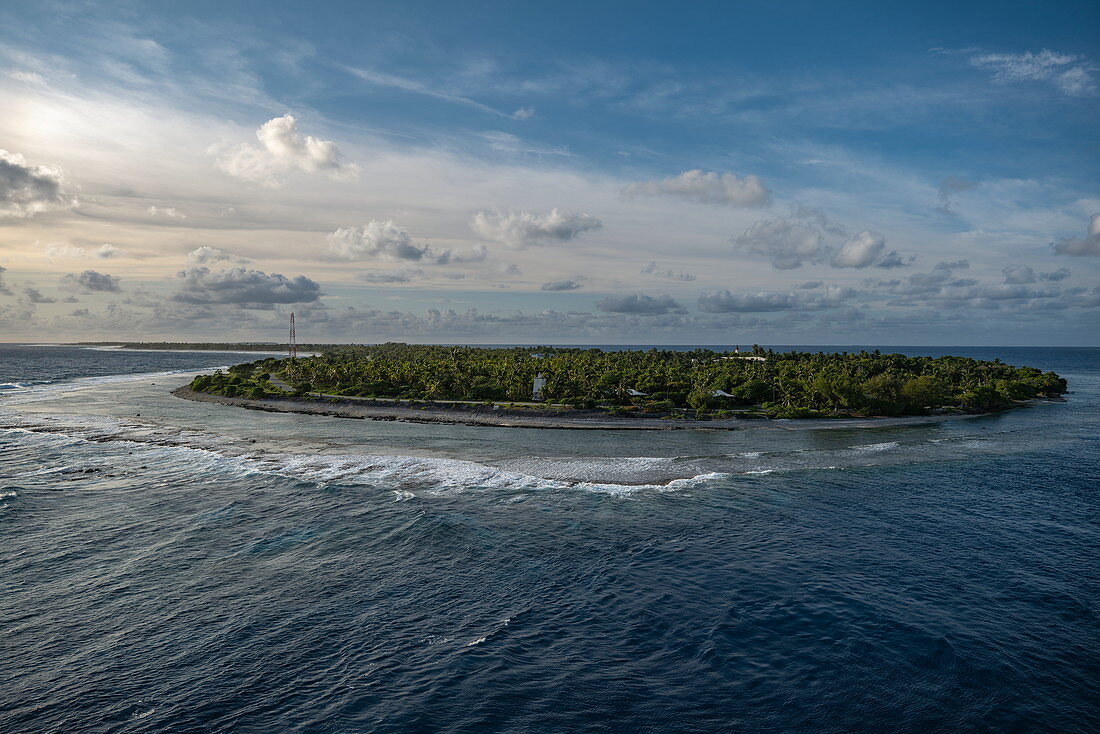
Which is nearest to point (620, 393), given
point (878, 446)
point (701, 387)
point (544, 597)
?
point (701, 387)

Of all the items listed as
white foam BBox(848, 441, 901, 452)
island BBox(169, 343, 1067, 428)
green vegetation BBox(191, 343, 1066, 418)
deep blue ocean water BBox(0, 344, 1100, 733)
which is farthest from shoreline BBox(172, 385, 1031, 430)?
deep blue ocean water BBox(0, 344, 1100, 733)

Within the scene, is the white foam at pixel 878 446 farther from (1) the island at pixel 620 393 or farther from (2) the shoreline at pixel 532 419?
(1) the island at pixel 620 393

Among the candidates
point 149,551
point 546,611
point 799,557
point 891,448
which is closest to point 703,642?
point 546,611

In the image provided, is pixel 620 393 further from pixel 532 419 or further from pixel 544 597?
pixel 544 597

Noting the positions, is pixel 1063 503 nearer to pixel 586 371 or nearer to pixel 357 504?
pixel 357 504

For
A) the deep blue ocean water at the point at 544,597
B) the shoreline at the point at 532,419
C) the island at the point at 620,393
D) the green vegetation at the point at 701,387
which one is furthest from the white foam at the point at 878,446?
the green vegetation at the point at 701,387

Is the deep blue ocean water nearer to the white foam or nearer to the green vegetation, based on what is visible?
the white foam
